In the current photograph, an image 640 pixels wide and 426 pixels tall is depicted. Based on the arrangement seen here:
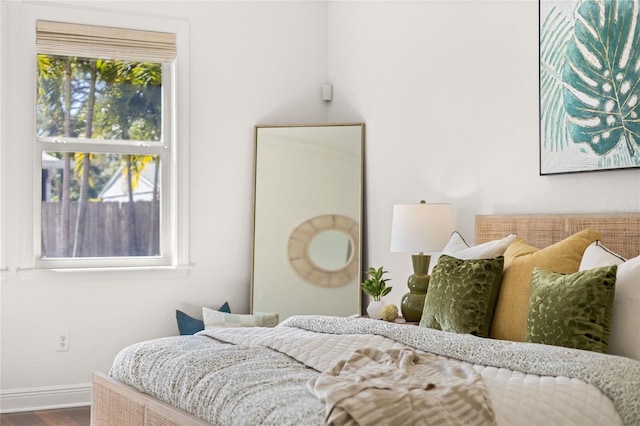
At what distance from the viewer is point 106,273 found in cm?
500

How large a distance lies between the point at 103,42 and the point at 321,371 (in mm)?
3139

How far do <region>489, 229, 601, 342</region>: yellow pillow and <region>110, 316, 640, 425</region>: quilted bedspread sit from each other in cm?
40

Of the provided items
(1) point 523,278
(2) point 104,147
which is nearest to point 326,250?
(2) point 104,147

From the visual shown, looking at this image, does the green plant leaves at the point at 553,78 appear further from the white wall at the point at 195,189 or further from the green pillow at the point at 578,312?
the white wall at the point at 195,189

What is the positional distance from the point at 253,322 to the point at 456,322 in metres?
2.11

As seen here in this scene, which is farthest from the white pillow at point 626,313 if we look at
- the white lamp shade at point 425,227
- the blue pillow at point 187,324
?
the blue pillow at point 187,324

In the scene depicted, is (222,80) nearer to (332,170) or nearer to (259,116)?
(259,116)

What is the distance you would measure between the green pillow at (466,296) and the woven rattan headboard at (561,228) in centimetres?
42

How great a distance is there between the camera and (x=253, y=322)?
5.11 m

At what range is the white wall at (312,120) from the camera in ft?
13.3

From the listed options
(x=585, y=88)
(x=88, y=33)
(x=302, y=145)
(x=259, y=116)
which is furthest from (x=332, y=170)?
(x=585, y=88)

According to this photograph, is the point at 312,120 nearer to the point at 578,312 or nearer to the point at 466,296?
the point at 466,296

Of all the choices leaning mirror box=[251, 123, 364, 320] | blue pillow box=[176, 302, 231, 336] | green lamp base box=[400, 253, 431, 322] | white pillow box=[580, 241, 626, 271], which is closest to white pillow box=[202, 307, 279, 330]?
blue pillow box=[176, 302, 231, 336]

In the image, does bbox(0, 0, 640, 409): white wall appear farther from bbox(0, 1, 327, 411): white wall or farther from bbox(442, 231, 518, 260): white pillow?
bbox(442, 231, 518, 260): white pillow
